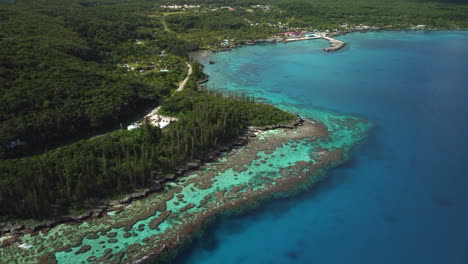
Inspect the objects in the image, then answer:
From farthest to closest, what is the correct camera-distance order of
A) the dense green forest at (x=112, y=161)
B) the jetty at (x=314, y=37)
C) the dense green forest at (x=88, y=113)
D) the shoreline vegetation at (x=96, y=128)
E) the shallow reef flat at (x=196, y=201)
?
the jetty at (x=314, y=37) < the dense green forest at (x=88, y=113) < the shoreline vegetation at (x=96, y=128) < the dense green forest at (x=112, y=161) < the shallow reef flat at (x=196, y=201)

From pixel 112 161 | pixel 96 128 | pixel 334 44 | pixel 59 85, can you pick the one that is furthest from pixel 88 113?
pixel 334 44

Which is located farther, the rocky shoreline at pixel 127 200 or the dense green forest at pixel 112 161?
the dense green forest at pixel 112 161

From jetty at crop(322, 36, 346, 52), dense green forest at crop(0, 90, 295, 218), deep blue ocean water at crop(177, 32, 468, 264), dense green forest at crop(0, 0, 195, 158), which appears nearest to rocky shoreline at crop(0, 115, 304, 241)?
dense green forest at crop(0, 90, 295, 218)

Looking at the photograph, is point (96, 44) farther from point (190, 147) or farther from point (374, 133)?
point (374, 133)

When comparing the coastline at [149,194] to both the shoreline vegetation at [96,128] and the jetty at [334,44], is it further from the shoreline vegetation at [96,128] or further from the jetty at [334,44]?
the jetty at [334,44]

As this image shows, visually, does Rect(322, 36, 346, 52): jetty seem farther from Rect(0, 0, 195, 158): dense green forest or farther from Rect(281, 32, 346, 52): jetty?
Rect(0, 0, 195, 158): dense green forest

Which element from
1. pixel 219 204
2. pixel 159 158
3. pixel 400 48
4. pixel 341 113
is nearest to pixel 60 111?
pixel 159 158

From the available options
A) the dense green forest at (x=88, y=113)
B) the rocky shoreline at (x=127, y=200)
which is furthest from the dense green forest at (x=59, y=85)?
the rocky shoreline at (x=127, y=200)
